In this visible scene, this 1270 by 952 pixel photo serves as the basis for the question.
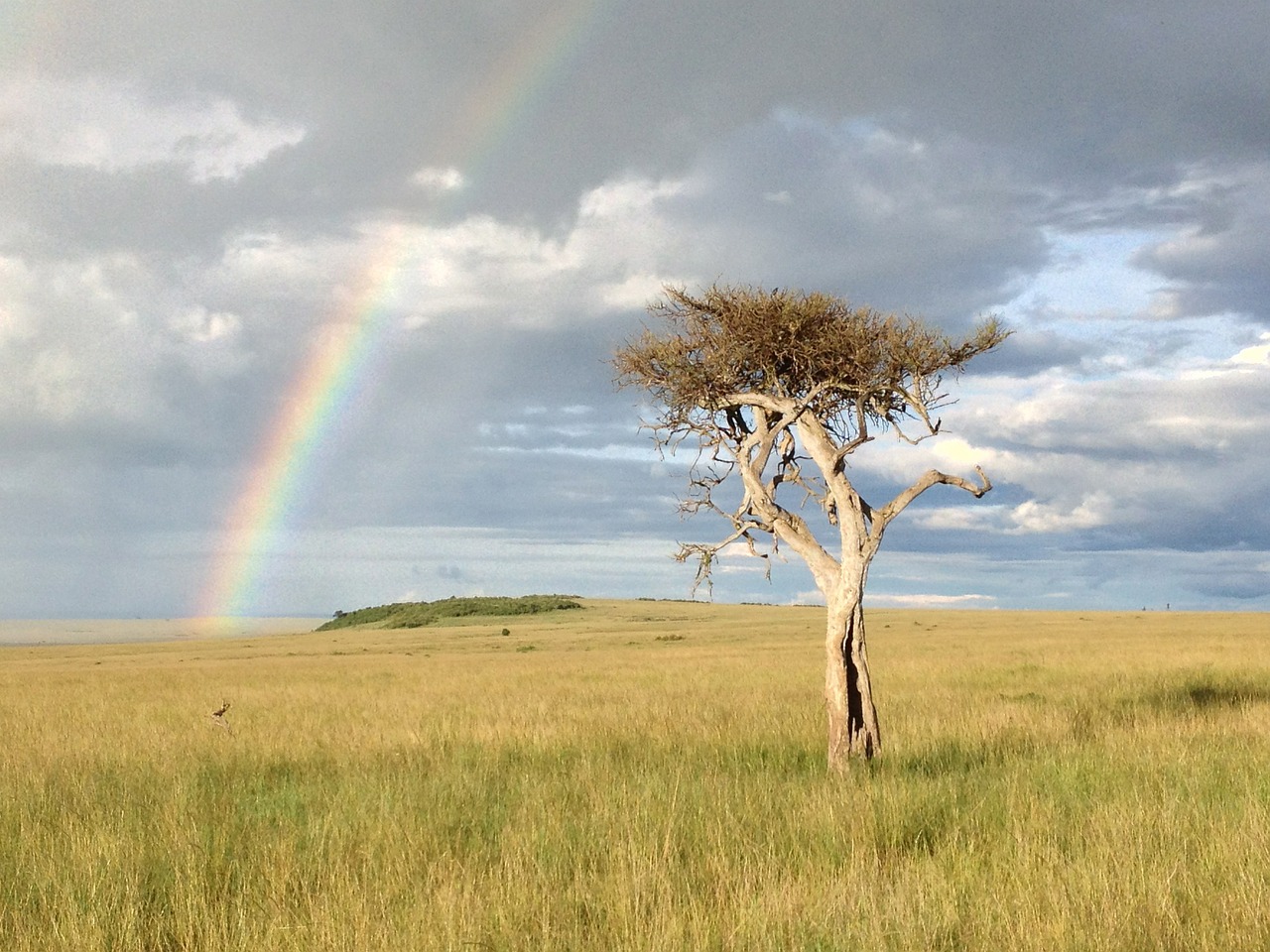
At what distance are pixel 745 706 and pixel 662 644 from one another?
1437 inches

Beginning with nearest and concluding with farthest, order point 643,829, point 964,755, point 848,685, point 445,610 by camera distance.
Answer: point 643,829, point 848,685, point 964,755, point 445,610

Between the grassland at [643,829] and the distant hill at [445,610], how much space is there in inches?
3824

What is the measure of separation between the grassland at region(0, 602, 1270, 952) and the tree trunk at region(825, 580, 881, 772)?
0.46 metres

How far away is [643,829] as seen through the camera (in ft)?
26.7

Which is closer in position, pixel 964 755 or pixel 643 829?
pixel 643 829

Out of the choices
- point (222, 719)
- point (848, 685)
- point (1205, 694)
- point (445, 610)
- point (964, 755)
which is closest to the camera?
point (848, 685)

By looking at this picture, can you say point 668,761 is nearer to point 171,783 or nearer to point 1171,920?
point 171,783

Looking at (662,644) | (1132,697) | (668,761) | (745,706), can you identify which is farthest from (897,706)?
(662,644)

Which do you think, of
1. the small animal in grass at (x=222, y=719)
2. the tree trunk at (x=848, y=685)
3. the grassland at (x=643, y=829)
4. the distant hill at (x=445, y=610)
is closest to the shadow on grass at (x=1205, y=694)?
the grassland at (x=643, y=829)

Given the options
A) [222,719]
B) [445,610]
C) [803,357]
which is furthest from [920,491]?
[445,610]

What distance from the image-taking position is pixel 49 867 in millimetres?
7305

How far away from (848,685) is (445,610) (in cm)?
11340

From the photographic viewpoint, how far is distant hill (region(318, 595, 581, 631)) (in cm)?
11656

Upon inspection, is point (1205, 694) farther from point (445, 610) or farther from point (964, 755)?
point (445, 610)
